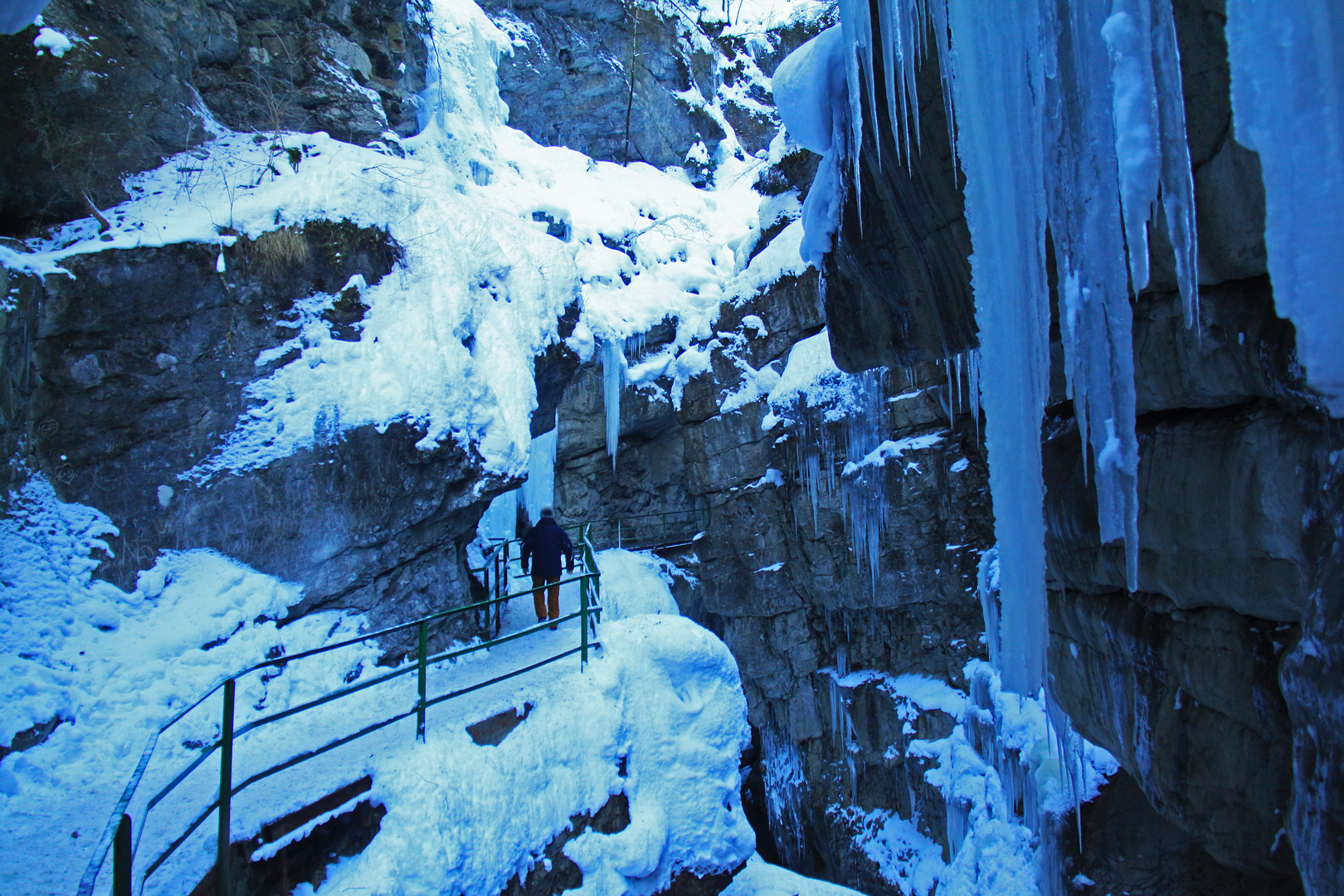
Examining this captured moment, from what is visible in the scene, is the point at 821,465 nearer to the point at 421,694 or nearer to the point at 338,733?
the point at 421,694

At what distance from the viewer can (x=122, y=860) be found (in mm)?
2555

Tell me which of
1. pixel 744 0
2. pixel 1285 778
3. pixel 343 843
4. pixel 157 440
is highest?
pixel 744 0

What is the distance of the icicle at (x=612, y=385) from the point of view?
17.4m

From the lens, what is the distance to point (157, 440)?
22.5ft

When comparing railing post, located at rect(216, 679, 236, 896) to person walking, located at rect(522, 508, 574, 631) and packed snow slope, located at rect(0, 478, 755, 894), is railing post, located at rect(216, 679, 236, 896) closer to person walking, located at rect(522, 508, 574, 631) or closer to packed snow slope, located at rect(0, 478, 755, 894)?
packed snow slope, located at rect(0, 478, 755, 894)

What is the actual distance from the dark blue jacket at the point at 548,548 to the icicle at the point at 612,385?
28.9 feet

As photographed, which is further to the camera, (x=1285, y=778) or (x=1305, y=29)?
(x=1285, y=778)

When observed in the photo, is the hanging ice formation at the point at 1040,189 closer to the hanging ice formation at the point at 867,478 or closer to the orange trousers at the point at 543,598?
the orange trousers at the point at 543,598

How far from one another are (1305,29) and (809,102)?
8.95 feet

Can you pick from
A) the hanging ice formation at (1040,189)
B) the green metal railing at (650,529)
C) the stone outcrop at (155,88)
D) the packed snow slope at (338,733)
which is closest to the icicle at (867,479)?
the green metal railing at (650,529)

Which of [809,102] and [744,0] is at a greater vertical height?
[744,0]

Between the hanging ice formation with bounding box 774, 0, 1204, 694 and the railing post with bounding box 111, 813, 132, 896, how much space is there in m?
3.71

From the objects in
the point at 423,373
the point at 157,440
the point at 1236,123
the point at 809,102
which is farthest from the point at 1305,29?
the point at 157,440

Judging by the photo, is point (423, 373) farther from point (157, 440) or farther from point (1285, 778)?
point (1285, 778)
